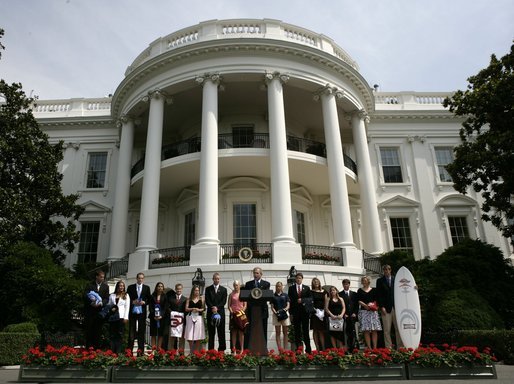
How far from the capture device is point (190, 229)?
19562 millimetres

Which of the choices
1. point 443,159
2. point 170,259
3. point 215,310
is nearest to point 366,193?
point 443,159

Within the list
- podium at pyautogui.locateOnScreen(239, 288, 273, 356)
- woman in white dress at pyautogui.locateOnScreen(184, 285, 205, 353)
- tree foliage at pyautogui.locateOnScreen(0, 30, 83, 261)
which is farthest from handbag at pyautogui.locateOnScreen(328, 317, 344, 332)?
tree foliage at pyautogui.locateOnScreen(0, 30, 83, 261)

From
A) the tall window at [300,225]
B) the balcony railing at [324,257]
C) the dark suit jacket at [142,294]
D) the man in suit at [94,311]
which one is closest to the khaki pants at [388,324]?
the dark suit jacket at [142,294]

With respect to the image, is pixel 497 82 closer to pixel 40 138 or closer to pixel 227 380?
pixel 227 380

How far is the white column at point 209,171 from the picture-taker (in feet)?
48.3

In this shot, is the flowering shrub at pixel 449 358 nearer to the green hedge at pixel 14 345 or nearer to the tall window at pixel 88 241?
the green hedge at pixel 14 345

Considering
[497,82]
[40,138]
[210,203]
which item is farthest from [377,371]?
[40,138]

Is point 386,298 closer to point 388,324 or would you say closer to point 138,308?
point 388,324

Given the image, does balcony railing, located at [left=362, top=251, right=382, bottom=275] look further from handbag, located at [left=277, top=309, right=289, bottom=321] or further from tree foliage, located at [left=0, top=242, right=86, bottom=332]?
tree foliage, located at [left=0, top=242, right=86, bottom=332]

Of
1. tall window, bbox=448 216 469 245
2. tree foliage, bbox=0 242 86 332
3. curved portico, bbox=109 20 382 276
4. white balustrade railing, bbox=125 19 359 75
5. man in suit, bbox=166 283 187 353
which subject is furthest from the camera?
tall window, bbox=448 216 469 245

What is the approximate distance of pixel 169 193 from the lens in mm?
20719

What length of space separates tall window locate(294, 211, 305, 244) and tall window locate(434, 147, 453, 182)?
8.79m

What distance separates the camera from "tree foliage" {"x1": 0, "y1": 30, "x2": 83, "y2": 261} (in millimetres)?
14898

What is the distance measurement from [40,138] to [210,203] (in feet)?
28.5
